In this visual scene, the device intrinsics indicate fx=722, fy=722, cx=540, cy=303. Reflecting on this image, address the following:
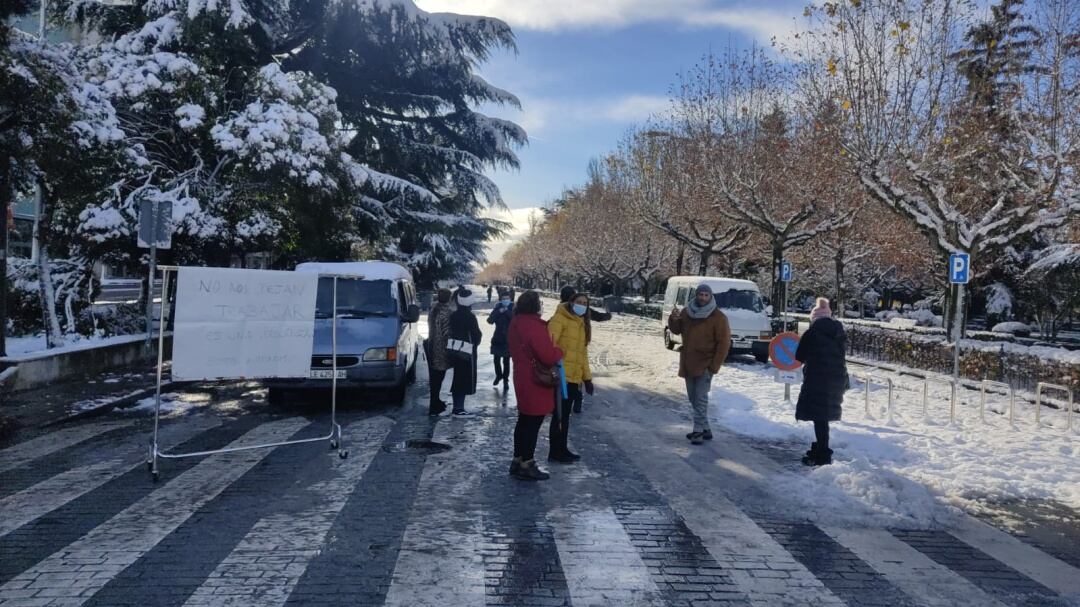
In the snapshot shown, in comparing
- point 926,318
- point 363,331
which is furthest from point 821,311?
point 926,318

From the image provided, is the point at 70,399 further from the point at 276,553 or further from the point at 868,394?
the point at 868,394

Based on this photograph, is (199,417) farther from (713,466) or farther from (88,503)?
(713,466)

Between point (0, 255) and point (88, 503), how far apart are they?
7597 mm

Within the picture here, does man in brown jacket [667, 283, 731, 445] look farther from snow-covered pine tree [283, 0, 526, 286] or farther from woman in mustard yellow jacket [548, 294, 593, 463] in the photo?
snow-covered pine tree [283, 0, 526, 286]

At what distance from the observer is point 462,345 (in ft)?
32.4

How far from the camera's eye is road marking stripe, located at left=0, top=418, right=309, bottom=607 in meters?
4.13

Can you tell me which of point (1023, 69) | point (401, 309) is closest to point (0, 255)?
point (401, 309)

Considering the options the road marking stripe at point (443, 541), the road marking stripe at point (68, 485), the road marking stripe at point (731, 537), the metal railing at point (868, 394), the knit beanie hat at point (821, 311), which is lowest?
the road marking stripe at point (68, 485)

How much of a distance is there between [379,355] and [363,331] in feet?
1.72

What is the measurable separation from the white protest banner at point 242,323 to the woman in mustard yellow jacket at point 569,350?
258cm

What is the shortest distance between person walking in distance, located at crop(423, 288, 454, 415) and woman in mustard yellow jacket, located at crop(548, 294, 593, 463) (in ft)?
7.41

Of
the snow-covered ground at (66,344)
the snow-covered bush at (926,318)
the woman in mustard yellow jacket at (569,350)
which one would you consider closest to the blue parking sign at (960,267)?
the woman in mustard yellow jacket at (569,350)

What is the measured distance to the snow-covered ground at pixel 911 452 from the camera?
6227mm

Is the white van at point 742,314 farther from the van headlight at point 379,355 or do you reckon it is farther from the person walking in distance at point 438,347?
the van headlight at point 379,355
